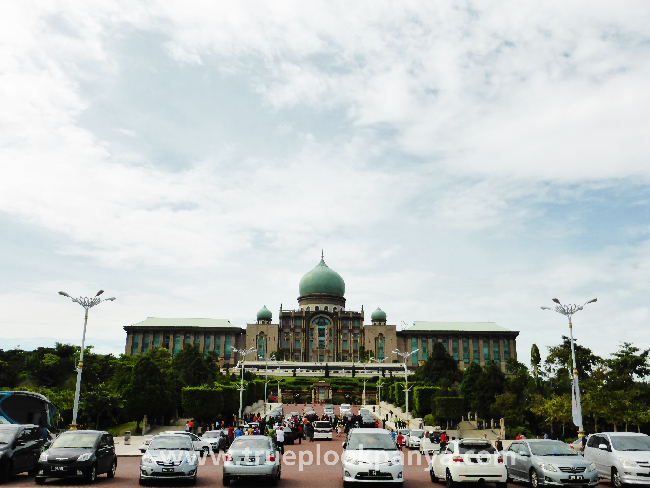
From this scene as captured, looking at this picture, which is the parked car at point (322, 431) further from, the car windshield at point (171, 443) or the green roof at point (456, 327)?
the green roof at point (456, 327)

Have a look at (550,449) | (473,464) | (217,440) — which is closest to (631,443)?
(550,449)

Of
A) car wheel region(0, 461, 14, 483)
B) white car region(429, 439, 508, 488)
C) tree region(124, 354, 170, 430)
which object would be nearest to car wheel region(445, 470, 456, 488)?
white car region(429, 439, 508, 488)

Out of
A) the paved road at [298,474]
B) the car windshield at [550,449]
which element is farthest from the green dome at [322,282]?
the car windshield at [550,449]

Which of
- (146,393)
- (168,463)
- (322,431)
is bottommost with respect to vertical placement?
(322,431)

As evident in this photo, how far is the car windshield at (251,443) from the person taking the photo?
18875 mm

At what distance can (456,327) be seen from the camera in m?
137

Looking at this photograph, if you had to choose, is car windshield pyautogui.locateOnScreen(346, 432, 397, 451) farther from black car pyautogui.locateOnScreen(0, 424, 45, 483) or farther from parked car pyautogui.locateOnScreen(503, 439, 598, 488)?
black car pyautogui.locateOnScreen(0, 424, 45, 483)

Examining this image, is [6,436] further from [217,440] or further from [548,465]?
[548,465]

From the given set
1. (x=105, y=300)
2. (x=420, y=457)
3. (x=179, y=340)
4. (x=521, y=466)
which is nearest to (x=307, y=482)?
(x=521, y=466)

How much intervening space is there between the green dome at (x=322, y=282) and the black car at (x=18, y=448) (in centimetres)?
11447

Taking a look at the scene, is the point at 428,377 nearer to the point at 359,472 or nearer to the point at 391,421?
the point at 391,421

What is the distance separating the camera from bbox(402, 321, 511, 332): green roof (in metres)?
134

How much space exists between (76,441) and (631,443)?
18.9 metres

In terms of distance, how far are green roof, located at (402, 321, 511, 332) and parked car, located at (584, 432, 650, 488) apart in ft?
376
